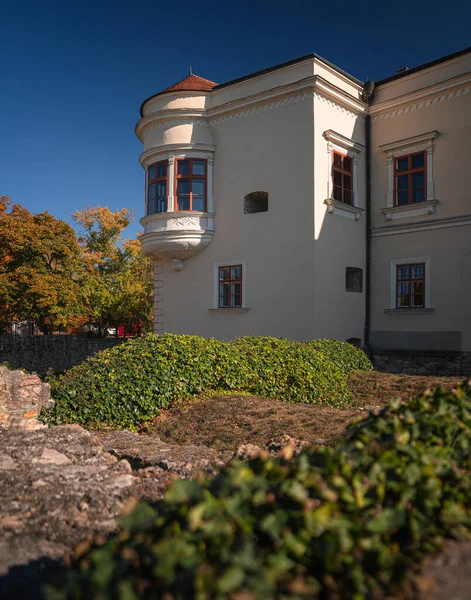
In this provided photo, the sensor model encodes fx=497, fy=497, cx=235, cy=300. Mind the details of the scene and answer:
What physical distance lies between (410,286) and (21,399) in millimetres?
12771

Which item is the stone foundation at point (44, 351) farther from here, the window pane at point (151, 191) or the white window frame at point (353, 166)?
the white window frame at point (353, 166)

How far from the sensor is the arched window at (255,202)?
17359 mm

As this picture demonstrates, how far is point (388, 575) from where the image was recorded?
5.97 feet

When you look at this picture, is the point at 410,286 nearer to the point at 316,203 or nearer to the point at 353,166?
the point at 316,203

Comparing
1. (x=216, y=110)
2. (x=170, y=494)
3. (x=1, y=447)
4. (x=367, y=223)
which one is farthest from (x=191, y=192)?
(x=170, y=494)

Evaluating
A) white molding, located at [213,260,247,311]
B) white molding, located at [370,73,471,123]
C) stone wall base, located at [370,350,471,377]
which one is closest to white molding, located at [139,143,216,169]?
white molding, located at [213,260,247,311]

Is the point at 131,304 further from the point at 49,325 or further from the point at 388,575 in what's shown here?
the point at 388,575

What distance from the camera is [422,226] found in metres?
15.9

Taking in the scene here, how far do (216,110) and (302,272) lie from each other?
6644mm

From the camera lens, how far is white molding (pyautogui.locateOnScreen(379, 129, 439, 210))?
1576 cm

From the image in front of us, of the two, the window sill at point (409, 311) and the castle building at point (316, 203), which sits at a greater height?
the castle building at point (316, 203)

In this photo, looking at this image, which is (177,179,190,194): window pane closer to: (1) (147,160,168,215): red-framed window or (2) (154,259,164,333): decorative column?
(1) (147,160,168,215): red-framed window

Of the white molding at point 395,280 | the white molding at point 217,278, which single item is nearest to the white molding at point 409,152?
the white molding at point 395,280

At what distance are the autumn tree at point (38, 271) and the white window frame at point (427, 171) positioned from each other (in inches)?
552
